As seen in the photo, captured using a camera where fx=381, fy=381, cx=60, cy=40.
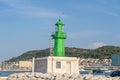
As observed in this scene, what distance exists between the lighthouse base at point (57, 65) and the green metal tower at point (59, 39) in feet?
3.31

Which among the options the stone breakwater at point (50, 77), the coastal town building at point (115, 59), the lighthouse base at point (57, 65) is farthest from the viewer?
the coastal town building at point (115, 59)

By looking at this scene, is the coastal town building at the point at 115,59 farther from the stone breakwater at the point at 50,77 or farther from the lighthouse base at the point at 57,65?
the stone breakwater at the point at 50,77

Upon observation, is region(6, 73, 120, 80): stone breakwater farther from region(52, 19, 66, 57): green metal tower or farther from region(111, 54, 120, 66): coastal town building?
region(111, 54, 120, 66): coastal town building

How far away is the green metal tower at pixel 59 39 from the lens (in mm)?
27797

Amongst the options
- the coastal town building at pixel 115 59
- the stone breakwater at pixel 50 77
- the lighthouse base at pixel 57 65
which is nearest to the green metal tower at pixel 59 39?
the lighthouse base at pixel 57 65

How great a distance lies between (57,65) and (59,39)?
236 cm

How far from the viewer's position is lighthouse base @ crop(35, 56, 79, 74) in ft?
86.1

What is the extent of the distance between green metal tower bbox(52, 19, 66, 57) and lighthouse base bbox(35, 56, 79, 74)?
1009mm

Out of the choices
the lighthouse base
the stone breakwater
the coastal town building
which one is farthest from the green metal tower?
the coastal town building

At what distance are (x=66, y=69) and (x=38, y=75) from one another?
15.6ft

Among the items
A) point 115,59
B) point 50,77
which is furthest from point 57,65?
point 115,59

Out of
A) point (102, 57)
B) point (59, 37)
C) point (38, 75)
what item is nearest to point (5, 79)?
point (38, 75)

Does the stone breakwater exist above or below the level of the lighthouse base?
below

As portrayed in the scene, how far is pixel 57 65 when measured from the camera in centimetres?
2658
